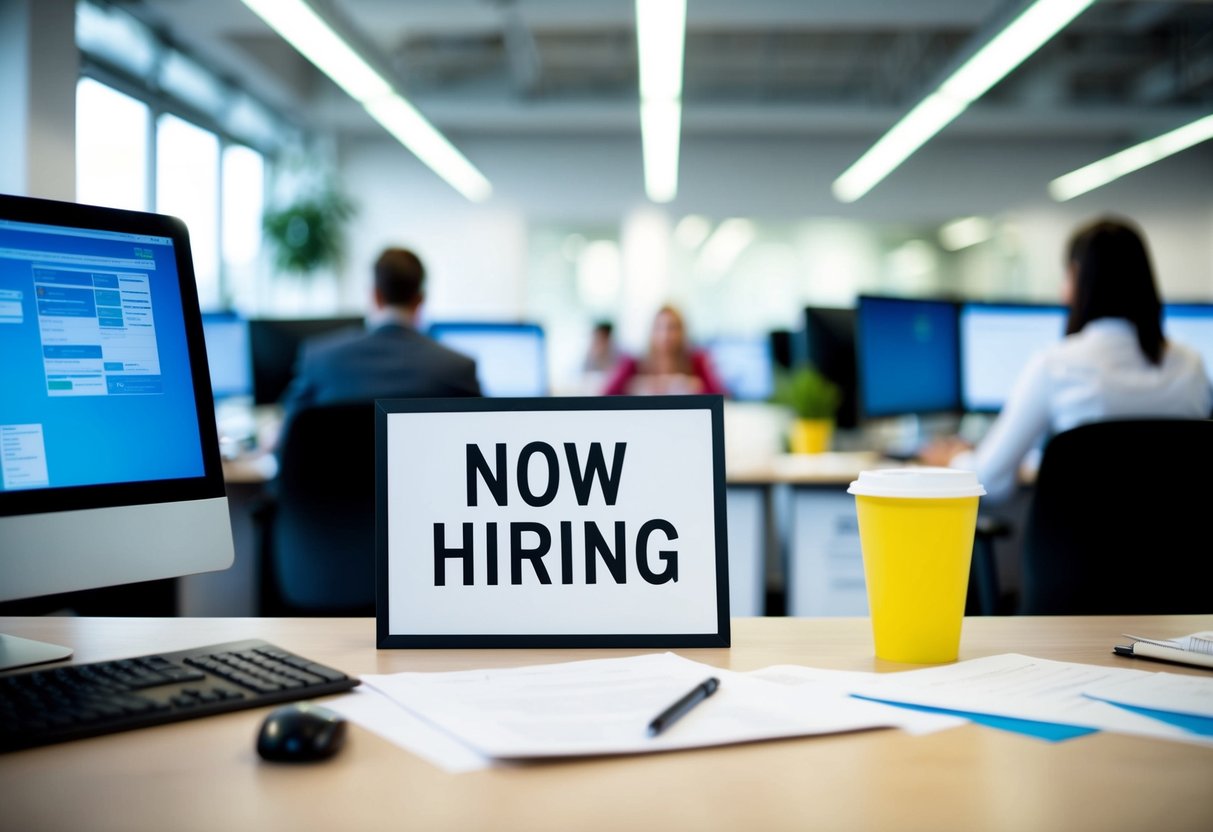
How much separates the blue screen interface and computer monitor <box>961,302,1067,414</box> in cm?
277

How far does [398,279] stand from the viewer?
9.37 ft

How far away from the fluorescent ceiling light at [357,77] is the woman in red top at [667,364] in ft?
6.49

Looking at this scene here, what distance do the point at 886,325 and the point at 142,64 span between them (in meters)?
5.07

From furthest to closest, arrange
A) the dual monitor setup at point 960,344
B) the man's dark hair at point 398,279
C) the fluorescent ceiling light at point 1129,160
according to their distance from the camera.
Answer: the fluorescent ceiling light at point 1129,160, the dual monitor setup at point 960,344, the man's dark hair at point 398,279

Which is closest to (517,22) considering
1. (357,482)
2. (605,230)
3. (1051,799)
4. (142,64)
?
(142,64)

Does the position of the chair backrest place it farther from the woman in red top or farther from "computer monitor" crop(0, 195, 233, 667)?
the woman in red top

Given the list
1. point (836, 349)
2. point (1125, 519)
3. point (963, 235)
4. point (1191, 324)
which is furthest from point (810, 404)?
point (963, 235)

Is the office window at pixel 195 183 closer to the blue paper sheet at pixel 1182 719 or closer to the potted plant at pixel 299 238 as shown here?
the potted plant at pixel 299 238

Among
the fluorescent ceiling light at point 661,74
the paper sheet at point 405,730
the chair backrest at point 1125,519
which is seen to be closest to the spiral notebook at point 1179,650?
the paper sheet at point 405,730

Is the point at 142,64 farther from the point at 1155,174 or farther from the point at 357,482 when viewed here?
the point at 1155,174

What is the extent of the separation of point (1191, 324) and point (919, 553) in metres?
2.99

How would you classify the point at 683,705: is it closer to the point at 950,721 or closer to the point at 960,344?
the point at 950,721

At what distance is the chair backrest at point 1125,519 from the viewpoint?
1.61 metres

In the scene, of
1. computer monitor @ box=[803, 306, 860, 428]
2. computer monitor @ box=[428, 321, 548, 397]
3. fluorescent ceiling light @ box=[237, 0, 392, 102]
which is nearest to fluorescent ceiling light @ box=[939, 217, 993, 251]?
fluorescent ceiling light @ box=[237, 0, 392, 102]
